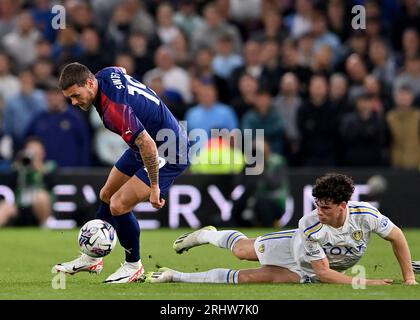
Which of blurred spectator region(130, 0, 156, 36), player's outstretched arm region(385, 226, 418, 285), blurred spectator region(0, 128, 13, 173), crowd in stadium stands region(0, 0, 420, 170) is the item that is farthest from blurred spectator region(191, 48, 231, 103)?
player's outstretched arm region(385, 226, 418, 285)

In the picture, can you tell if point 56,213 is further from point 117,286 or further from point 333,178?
point 333,178

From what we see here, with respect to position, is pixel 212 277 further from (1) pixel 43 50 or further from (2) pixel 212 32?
(2) pixel 212 32

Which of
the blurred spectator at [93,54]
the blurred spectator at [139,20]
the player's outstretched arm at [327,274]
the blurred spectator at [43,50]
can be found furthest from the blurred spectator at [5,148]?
the player's outstretched arm at [327,274]

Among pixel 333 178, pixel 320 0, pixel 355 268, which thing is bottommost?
pixel 355 268

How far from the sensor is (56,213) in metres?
16.0

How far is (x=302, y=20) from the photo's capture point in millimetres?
18453

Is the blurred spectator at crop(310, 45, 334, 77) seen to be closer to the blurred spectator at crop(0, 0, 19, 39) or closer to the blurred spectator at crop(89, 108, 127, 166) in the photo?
the blurred spectator at crop(89, 108, 127, 166)

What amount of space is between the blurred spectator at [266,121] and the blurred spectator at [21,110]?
10.3 feet

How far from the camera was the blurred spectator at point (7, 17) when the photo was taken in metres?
18.6

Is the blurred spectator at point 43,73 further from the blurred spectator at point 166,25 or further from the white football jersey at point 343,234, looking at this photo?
the white football jersey at point 343,234

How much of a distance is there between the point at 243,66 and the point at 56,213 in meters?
3.80

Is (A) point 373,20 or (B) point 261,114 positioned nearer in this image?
(B) point 261,114

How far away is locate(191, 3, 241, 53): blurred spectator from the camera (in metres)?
18.2
